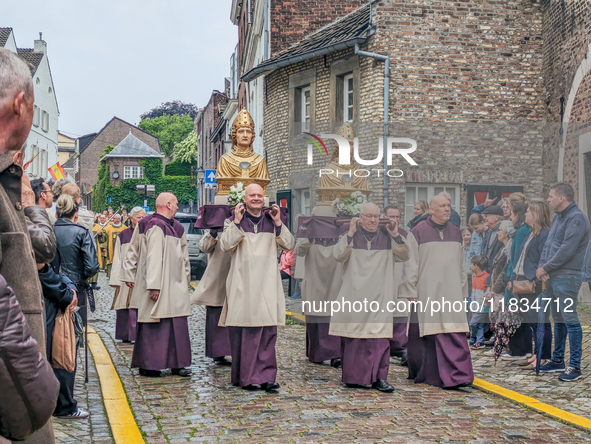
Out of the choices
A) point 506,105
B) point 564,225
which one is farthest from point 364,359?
point 506,105

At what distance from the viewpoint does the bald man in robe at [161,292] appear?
786cm

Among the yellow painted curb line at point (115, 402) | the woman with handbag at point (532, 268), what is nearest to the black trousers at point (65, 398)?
the yellow painted curb line at point (115, 402)

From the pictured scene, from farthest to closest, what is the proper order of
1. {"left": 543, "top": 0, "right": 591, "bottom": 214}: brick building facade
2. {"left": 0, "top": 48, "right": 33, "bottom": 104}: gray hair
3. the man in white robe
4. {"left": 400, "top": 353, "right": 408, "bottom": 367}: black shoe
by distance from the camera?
{"left": 543, "top": 0, "right": 591, "bottom": 214}: brick building facade
the man in white robe
{"left": 400, "top": 353, "right": 408, "bottom": 367}: black shoe
{"left": 0, "top": 48, "right": 33, "bottom": 104}: gray hair

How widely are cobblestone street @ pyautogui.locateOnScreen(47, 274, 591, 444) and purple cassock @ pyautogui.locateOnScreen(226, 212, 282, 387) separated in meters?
0.16

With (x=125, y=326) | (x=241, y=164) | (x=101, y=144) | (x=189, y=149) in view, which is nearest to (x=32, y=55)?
(x=189, y=149)

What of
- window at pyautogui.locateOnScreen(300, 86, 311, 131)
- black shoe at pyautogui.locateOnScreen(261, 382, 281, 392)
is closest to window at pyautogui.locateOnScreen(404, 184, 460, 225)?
window at pyautogui.locateOnScreen(300, 86, 311, 131)

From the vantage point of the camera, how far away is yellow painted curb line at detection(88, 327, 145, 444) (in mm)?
5332

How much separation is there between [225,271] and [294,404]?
2.63 metres

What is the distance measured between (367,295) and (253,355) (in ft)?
4.14

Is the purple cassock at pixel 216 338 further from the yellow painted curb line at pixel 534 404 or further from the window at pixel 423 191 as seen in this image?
the window at pixel 423 191

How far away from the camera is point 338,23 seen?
20938mm

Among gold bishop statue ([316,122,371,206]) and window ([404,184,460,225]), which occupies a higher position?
window ([404,184,460,225])

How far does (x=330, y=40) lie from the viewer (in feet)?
60.8

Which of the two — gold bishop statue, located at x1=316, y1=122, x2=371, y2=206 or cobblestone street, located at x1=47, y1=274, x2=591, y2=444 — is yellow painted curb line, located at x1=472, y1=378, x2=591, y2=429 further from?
gold bishop statue, located at x1=316, y1=122, x2=371, y2=206
